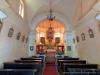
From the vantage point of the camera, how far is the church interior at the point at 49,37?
7.38 metres

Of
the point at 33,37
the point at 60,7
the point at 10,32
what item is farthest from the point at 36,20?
the point at 10,32

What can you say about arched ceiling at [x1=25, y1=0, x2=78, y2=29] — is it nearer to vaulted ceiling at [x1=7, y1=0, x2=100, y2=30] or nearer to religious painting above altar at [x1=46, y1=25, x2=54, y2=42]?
vaulted ceiling at [x1=7, y1=0, x2=100, y2=30]

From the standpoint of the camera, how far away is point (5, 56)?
7.92 metres

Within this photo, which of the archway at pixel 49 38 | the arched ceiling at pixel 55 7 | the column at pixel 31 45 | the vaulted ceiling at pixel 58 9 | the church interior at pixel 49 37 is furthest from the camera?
the archway at pixel 49 38

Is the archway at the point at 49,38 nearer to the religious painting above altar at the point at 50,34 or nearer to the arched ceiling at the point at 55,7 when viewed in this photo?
the religious painting above altar at the point at 50,34

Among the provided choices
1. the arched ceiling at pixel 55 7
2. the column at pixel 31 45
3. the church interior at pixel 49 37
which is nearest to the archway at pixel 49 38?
the church interior at pixel 49 37

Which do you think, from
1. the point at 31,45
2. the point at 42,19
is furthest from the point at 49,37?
the point at 31,45

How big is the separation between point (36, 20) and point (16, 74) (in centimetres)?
1045

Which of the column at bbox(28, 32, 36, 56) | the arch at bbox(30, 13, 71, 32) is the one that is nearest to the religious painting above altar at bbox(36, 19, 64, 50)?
the arch at bbox(30, 13, 71, 32)

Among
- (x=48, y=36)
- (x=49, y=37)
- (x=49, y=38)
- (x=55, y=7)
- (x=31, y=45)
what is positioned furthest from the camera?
(x=49, y=38)

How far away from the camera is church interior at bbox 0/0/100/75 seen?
24.2 ft

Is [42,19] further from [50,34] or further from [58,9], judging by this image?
[50,34]

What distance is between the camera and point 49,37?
78.0 feet

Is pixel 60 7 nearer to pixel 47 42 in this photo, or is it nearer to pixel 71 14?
pixel 71 14
